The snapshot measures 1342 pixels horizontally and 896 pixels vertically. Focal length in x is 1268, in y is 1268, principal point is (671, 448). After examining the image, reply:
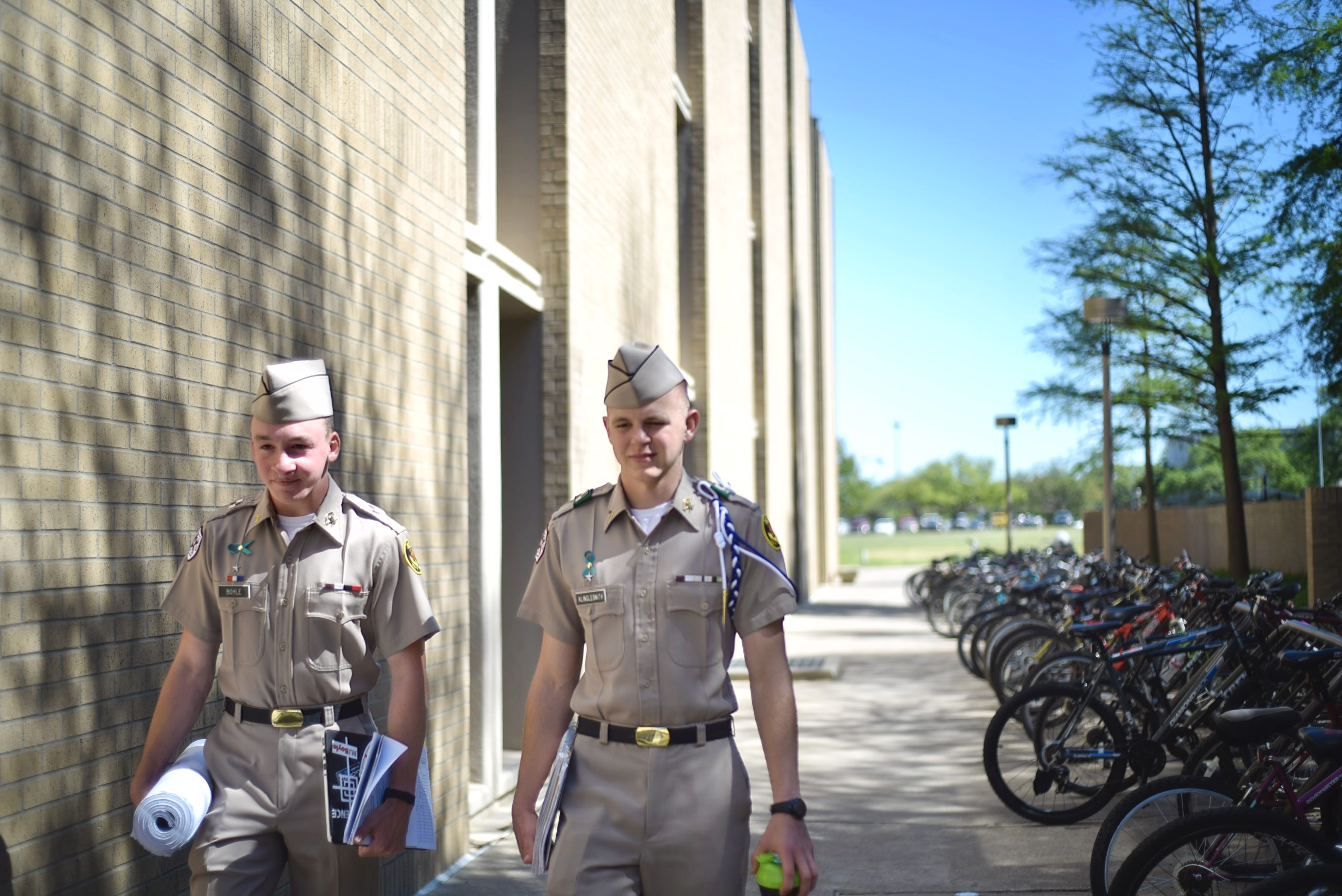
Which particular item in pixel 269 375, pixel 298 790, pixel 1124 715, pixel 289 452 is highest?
pixel 269 375

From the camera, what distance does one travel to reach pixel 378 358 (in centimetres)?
573

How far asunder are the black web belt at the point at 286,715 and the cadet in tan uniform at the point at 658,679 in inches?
18.8

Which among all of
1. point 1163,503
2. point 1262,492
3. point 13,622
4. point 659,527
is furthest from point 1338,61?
point 1163,503

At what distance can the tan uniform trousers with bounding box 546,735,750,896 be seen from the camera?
2.91 meters

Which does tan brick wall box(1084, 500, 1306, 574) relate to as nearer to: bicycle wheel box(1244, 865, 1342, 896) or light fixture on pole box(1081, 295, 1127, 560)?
light fixture on pole box(1081, 295, 1127, 560)

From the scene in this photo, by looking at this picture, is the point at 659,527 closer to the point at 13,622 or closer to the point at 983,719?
the point at 13,622

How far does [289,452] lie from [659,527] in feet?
3.10

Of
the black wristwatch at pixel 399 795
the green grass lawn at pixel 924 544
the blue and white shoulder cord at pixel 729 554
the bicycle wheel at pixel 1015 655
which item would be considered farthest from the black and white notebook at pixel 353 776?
the green grass lawn at pixel 924 544

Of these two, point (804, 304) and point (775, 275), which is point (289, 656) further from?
point (804, 304)

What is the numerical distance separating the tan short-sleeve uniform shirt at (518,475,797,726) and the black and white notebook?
481 mm

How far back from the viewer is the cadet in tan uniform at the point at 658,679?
9.58ft

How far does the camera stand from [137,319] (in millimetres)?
3738

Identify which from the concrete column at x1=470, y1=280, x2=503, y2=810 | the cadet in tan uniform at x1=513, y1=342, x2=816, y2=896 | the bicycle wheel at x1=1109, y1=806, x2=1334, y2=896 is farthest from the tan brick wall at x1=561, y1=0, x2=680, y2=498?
the cadet in tan uniform at x1=513, y1=342, x2=816, y2=896

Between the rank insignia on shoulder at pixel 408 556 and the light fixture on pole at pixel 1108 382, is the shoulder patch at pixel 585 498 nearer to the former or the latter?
the rank insignia on shoulder at pixel 408 556
